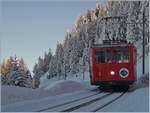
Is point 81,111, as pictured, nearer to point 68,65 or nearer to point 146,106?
point 146,106

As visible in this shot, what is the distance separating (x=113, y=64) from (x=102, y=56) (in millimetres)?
788

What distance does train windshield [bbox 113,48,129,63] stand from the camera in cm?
2566

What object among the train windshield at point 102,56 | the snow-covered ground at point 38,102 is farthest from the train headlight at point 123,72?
the snow-covered ground at point 38,102

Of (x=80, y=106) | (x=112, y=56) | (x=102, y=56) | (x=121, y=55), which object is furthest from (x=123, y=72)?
(x=80, y=106)

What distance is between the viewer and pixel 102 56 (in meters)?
26.2

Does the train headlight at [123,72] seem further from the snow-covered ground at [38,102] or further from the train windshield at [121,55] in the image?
the snow-covered ground at [38,102]

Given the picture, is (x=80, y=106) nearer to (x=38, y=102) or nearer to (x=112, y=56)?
(x=38, y=102)

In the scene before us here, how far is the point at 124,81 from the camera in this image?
2592 cm

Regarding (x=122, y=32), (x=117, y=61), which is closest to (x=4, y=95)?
(x=117, y=61)

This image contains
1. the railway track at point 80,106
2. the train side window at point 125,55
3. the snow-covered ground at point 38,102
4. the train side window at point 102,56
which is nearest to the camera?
the railway track at point 80,106

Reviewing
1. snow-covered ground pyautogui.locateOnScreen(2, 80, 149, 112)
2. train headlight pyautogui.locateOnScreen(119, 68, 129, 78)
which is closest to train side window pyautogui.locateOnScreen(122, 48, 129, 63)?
train headlight pyautogui.locateOnScreen(119, 68, 129, 78)

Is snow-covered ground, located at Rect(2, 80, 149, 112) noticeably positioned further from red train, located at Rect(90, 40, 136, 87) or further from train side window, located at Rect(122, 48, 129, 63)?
train side window, located at Rect(122, 48, 129, 63)

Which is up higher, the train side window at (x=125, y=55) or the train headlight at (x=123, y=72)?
the train side window at (x=125, y=55)

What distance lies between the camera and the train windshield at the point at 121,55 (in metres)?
25.7
